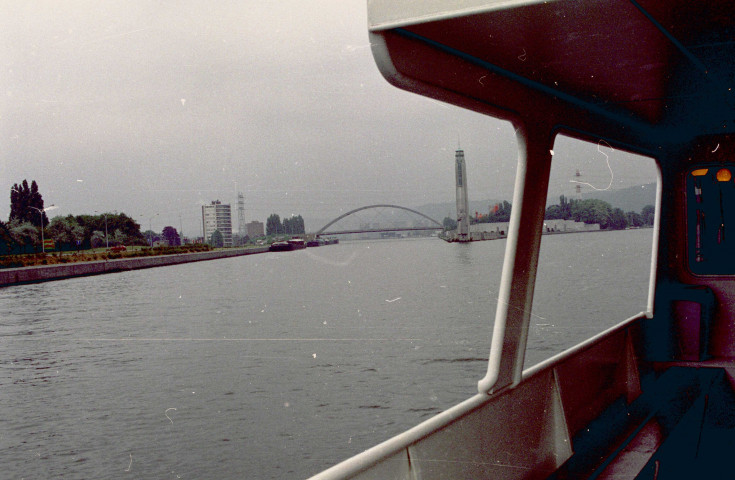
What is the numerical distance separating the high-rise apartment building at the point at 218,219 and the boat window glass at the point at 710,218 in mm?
140338

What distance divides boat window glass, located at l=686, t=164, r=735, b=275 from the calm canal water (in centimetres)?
1373

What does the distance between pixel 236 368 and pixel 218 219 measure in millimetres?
127637

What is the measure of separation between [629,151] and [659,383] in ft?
7.22

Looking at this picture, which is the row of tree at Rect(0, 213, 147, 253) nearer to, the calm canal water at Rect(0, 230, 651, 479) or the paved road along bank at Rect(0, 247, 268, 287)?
the paved road along bank at Rect(0, 247, 268, 287)

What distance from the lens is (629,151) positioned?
696cm

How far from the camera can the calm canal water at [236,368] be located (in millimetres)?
21406

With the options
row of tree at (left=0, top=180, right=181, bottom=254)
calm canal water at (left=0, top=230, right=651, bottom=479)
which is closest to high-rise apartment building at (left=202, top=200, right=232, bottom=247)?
row of tree at (left=0, top=180, right=181, bottom=254)

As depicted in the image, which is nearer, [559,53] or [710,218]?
[559,53]

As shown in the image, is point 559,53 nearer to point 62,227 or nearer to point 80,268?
point 80,268

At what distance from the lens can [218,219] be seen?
15638cm

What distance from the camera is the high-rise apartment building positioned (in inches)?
5906

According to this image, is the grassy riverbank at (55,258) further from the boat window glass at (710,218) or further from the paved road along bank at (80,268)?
the boat window glass at (710,218)

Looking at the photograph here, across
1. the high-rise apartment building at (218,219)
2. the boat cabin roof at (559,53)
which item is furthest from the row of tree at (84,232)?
the boat cabin roof at (559,53)

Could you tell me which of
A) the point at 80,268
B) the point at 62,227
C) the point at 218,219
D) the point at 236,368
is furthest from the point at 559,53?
the point at 218,219
